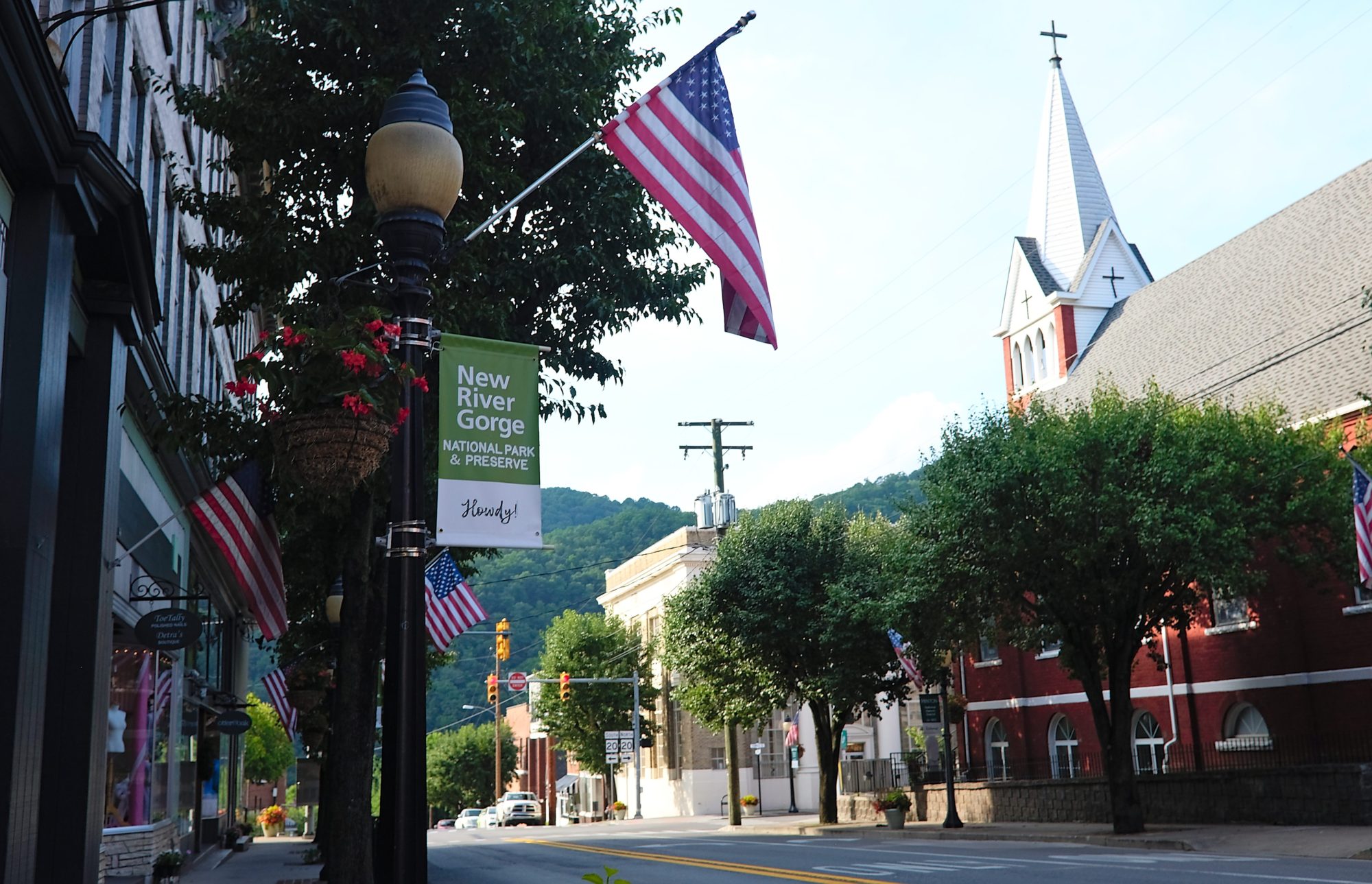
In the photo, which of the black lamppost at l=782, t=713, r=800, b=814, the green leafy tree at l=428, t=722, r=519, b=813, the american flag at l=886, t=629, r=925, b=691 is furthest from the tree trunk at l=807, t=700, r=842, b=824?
the green leafy tree at l=428, t=722, r=519, b=813

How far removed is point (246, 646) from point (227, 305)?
95.3 ft

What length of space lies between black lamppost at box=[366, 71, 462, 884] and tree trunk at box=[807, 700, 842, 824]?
3560cm

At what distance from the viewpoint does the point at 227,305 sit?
1612 cm

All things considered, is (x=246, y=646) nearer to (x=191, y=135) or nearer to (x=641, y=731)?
(x=191, y=135)

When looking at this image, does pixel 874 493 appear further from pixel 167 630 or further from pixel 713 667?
pixel 167 630

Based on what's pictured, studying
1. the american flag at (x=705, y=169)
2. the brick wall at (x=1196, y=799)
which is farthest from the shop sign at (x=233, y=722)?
the american flag at (x=705, y=169)

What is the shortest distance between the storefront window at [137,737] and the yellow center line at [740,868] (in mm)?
8774

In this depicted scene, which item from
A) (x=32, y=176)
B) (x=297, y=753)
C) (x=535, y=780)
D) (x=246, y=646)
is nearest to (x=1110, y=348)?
(x=246, y=646)

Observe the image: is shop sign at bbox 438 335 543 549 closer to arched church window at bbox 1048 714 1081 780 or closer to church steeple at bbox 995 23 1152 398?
arched church window at bbox 1048 714 1081 780

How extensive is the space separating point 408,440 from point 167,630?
1099 centimetres

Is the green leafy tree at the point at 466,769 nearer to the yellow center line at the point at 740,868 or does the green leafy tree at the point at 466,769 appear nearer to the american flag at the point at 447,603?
the yellow center line at the point at 740,868

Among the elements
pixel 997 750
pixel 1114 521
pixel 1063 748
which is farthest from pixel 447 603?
pixel 997 750

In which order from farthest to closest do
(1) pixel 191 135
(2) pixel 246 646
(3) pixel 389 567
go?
(2) pixel 246 646 < (1) pixel 191 135 < (3) pixel 389 567

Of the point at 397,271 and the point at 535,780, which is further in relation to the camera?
the point at 535,780
